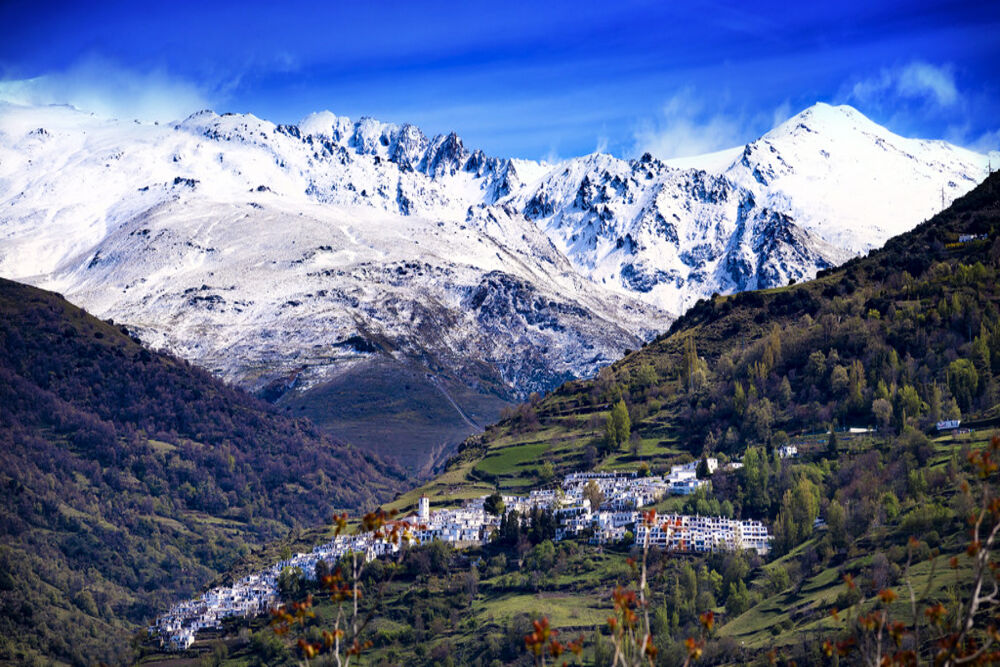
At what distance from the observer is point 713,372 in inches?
7288

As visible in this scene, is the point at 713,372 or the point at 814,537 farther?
the point at 713,372

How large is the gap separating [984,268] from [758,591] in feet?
251

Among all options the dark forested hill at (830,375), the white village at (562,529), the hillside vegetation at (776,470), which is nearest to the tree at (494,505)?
the white village at (562,529)

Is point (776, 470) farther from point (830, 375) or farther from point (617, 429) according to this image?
point (617, 429)

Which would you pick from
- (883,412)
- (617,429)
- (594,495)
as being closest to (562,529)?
(594,495)

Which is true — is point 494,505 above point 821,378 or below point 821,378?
below

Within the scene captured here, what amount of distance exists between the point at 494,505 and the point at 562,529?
1225 cm

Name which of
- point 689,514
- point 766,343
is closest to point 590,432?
point 766,343

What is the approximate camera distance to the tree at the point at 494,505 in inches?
5886

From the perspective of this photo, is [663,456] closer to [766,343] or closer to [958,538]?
[766,343]

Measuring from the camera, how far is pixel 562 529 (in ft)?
462

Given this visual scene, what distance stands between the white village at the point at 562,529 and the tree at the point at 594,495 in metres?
0.27

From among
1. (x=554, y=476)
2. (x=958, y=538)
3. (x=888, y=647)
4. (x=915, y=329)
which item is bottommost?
(x=888, y=647)

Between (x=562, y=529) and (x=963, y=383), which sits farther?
(x=963, y=383)
